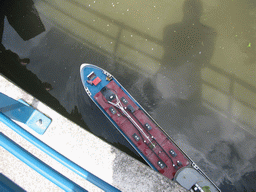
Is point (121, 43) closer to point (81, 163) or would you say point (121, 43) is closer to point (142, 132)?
point (142, 132)

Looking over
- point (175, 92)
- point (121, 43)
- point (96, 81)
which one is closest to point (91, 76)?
point (96, 81)

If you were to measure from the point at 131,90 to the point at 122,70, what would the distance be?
76 cm

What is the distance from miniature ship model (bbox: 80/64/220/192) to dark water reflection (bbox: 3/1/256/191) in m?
0.45

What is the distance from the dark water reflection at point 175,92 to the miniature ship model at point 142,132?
1.48ft

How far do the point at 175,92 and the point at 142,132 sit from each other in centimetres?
181

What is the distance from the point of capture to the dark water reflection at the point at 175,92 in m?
5.71

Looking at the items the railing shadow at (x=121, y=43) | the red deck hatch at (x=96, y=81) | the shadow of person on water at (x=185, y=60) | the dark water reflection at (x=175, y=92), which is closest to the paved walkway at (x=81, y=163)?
the red deck hatch at (x=96, y=81)

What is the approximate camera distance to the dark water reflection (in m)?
5.71

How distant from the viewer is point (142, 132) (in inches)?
209

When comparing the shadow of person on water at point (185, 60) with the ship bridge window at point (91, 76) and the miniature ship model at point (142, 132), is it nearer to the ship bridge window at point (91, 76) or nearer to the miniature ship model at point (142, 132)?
the miniature ship model at point (142, 132)

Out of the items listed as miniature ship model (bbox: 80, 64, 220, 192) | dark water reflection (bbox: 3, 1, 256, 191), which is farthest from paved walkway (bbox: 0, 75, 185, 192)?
dark water reflection (bbox: 3, 1, 256, 191)

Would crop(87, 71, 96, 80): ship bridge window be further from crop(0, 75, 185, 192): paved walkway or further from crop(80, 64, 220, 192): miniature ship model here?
crop(0, 75, 185, 192): paved walkway

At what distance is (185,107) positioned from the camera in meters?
5.93

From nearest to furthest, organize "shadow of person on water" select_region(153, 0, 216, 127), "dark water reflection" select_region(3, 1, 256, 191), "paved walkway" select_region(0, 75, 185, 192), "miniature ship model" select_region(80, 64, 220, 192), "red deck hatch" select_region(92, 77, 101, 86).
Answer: "paved walkway" select_region(0, 75, 185, 192) → "miniature ship model" select_region(80, 64, 220, 192) → "red deck hatch" select_region(92, 77, 101, 86) → "dark water reflection" select_region(3, 1, 256, 191) → "shadow of person on water" select_region(153, 0, 216, 127)
